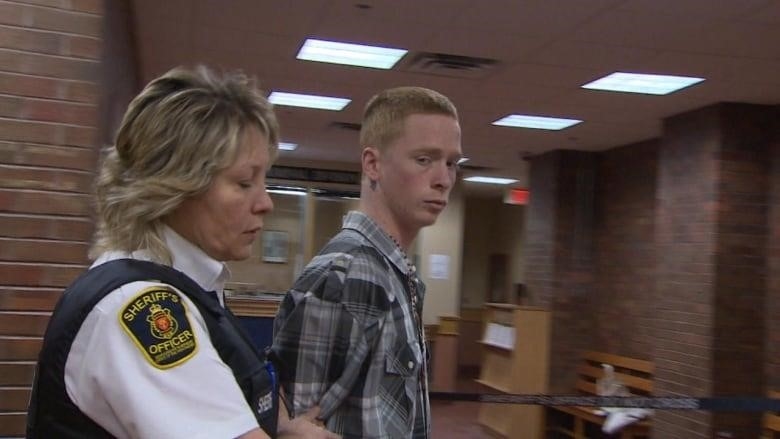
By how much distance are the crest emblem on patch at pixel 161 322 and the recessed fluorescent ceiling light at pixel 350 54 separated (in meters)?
4.77

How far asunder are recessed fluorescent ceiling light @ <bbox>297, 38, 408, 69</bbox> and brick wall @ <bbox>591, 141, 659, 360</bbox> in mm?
3679

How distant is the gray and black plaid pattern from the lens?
4.66 ft

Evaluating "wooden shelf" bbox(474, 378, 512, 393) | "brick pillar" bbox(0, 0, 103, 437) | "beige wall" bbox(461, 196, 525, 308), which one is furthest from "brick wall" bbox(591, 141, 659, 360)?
"beige wall" bbox(461, 196, 525, 308)

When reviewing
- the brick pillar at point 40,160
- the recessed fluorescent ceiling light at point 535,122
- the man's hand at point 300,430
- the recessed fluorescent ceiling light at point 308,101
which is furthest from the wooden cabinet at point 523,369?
the man's hand at point 300,430

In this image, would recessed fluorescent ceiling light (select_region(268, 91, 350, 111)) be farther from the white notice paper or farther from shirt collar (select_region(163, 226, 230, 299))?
shirt collar (select_region(163, 226, 230, 299))

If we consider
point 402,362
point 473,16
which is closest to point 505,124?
point 473,16

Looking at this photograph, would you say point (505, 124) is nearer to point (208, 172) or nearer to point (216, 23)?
point (216, 23)

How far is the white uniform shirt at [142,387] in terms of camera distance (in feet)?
2.74

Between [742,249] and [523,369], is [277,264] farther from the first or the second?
[742,249]

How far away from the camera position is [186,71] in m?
1.07

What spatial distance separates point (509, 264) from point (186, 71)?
15.1 meters

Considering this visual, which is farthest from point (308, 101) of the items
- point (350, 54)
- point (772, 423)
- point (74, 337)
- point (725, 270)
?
point (74, 337)

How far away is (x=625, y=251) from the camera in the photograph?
8.81 meters

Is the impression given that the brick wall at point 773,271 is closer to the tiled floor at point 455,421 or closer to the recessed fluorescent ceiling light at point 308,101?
the tiled floor at point 455,421
